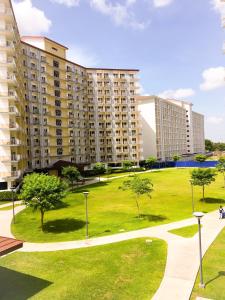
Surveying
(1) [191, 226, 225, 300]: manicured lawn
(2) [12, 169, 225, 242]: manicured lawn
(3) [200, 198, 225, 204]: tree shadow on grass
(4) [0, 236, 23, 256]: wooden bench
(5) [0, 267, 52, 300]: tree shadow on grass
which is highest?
(4) [0, 236, 23, 256]: wooden bench

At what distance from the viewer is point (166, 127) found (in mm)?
121188

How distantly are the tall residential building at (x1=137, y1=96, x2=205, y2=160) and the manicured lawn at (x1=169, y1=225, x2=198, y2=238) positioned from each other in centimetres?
8310

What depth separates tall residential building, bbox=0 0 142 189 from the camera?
173 ft

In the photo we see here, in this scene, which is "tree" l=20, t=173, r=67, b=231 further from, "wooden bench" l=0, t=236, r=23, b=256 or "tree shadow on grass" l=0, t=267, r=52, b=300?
"wooden bench" l=0, t=236, r=23, b=256

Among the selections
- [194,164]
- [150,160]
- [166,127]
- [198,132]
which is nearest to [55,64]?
[150,160]

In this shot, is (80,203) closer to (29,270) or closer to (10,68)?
(29,270)

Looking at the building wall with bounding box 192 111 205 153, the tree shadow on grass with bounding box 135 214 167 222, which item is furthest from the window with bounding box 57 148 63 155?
the building wall with bounding box 192 111 205 153

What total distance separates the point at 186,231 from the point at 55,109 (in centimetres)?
5937

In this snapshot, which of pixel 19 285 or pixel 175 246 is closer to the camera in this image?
pixel 19 285

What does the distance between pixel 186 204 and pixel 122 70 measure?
233ft

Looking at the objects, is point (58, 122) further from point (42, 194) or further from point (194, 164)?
point (194, 164)

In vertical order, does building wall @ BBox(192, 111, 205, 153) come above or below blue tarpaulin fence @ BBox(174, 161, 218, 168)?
above

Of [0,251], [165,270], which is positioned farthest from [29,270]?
[165,270]

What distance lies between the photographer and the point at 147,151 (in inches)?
4422
